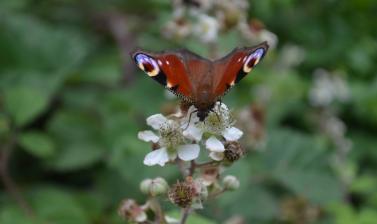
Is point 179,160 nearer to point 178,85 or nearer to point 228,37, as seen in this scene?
point 178,85

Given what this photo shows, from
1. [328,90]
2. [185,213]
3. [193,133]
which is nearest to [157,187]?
[185,213]

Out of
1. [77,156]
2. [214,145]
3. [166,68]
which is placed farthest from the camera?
[77,156]

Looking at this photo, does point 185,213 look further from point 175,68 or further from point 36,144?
point 36,144

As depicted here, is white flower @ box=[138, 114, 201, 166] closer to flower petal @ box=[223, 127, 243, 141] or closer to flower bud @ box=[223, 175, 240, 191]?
flower petal @ box=[223, 127, 243, 141]

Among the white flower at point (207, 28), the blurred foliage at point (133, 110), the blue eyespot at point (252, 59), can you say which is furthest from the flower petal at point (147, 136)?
the white flower at point (207, 28)

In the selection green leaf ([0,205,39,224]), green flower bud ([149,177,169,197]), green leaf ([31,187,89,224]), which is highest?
green leaf ([31,187,89,224])

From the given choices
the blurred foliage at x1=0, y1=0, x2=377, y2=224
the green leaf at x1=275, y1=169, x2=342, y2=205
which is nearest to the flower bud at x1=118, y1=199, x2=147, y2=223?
the blurred foliage at x1=0, y1=0, x2=377, y2=224

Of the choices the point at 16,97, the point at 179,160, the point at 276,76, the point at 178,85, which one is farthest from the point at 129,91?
the point at 178,85
